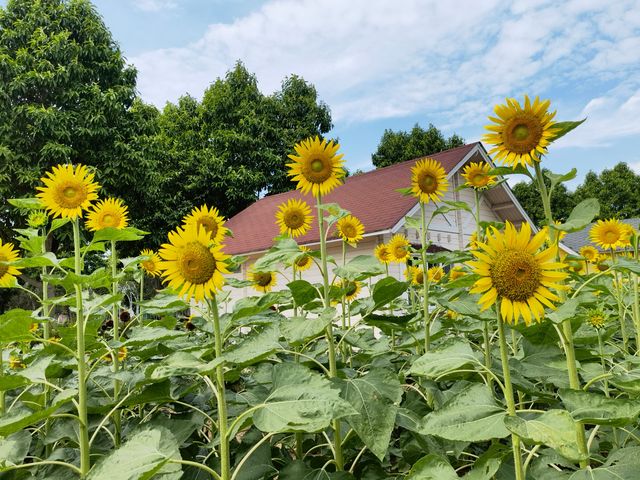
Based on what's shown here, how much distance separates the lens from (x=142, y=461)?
1.26 m

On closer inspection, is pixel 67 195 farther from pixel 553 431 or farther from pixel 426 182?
pixel 553 431

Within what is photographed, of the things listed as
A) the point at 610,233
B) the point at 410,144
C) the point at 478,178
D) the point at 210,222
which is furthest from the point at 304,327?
the point at 410,144

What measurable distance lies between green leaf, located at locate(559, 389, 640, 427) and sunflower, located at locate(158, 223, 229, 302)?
1028 millimetres

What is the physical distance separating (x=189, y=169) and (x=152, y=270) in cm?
2191

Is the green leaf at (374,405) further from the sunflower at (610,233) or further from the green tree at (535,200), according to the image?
the green tree at (535,200)

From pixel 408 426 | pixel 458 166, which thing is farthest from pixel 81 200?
pixel 458 166

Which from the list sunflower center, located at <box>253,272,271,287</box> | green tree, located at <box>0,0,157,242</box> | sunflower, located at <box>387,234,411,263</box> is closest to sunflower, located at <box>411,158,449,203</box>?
sunflower center, located at <box>253,272,271,287</box>

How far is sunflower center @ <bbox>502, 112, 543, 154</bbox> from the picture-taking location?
1784 millimetres

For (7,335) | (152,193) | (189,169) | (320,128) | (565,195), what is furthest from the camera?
(565,195)

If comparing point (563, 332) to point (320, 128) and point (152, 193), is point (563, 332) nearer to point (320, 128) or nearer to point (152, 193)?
point (152, 193)

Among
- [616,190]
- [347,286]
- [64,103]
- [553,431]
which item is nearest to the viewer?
[553,431]

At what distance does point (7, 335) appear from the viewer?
5.58ft

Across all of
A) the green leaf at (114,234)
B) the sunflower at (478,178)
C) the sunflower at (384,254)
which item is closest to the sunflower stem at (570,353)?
the sunflower at (478,178)

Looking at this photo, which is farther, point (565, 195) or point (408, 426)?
point (565, 195)
